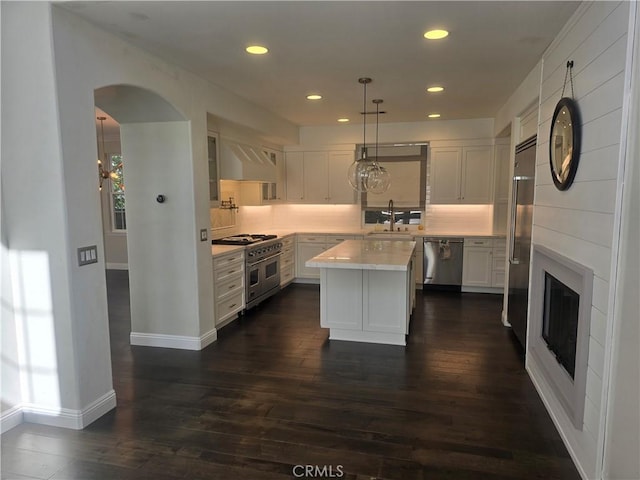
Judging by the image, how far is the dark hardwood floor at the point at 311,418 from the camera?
2293 millimetres

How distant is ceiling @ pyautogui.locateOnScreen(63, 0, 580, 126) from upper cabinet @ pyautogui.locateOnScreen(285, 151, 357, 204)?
2383 mm

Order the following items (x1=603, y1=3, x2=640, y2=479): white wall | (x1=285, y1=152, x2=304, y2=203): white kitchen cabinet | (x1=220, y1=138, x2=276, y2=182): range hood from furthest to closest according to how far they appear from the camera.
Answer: (x1=285, y1=152, x2=304, y2=203): white kitchen cabinet
(x1=220, y1=138, x2=276, y2=182): range hood
(x1=603, y1=3, x2=640, y2=479): white wall

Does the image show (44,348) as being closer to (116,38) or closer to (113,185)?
(116,38)

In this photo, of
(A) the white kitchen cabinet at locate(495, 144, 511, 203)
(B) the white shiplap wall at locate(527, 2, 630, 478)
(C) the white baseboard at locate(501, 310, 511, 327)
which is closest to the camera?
(B) the white shiplap wall at locate(527, 2, 630, 478)

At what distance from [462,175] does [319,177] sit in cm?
241

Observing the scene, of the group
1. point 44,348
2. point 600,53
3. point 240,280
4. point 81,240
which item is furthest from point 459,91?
point 44,348

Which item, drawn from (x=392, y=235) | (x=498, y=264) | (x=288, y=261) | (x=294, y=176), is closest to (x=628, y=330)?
(x=498, y=264)

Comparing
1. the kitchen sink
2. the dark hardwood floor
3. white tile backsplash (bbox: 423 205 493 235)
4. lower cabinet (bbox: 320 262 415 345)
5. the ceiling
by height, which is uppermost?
the ceiling

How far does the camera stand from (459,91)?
4609 millimetres

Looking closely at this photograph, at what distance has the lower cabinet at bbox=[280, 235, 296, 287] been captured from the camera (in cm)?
659

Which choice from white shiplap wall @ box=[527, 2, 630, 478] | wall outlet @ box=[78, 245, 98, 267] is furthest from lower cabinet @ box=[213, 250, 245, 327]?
white shiplap wall @ box=[527, 2, 630, 478]

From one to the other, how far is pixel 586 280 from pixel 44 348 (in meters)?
3.35

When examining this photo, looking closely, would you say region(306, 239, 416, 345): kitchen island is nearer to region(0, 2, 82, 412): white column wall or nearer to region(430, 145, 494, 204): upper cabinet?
region(0, 2, 82, 412): white column wall

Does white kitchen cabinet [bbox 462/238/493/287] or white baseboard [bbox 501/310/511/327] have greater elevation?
white kitchen cabinet [bbox 462/238/493/287]
